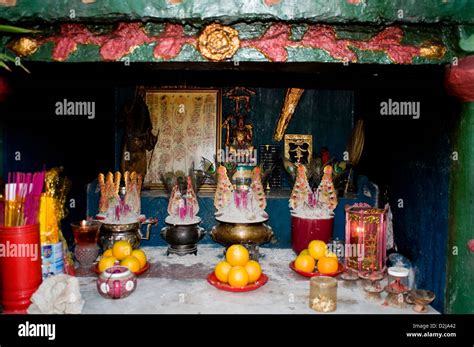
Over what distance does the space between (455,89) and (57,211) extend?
9.51ft

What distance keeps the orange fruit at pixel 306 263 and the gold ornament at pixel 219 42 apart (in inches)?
71.5

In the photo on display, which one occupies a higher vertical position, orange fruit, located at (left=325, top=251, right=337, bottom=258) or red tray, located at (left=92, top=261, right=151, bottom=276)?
orange fruit, located at (left=325, top=251, right=337, bottom=258)

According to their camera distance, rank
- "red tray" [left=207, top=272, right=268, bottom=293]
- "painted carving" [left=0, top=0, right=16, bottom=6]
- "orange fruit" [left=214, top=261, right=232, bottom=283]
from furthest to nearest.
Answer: "orange fruit" [left=214, top=261, right=232, bottom=283] → "red tray" [left=207, top=272, right=268, bottom=293] → "painted carving" [left=0, top=0, right=16, bottom=6]

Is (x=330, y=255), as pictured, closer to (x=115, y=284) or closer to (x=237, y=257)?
(x=237, y=257)

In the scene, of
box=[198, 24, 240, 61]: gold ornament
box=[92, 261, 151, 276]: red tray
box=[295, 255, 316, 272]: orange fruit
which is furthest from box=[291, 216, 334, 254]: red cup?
box=[198, 24, 240, 61]: gold ornament

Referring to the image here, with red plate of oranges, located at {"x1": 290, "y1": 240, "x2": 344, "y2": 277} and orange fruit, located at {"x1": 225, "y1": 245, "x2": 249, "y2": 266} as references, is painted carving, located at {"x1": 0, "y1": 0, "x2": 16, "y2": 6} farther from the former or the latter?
red plate of oranges, located at {"x1": 290, "y1": 240, "x2": 344, "y2": 277}

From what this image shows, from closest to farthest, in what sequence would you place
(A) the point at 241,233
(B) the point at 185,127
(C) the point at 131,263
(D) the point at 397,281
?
(D) the point at 397,281, (C) the point at 131,263, (A) the point at 241,233, (B) the point at 185,127

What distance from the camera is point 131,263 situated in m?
3.24

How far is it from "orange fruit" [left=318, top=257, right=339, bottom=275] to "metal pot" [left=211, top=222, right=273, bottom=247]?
24.0 inches

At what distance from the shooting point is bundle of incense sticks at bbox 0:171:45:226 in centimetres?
262

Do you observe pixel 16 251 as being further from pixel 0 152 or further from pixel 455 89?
pixel 455 89

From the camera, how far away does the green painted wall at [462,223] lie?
2564 mm

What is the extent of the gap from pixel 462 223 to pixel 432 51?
3.64ft

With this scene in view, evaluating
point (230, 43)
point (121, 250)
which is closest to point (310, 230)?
point (121, 250)
